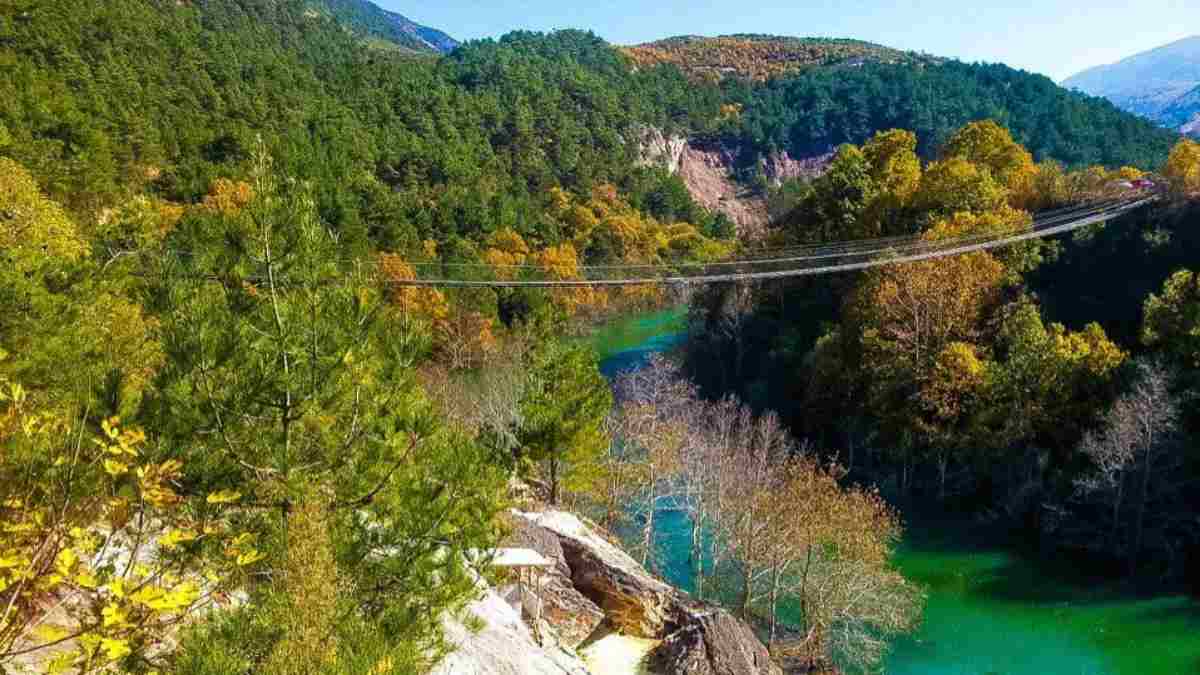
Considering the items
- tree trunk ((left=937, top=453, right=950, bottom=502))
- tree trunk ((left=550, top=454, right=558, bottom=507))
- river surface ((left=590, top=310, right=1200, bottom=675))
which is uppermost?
tree trunk ((left=550, top=454, right=558, bottom=507))

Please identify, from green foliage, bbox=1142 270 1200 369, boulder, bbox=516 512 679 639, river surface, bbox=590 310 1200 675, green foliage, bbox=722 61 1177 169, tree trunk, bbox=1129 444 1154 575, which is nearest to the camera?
boulder, bbox=516 512 679 639

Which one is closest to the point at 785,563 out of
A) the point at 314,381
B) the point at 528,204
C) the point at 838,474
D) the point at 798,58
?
the point at 838,474

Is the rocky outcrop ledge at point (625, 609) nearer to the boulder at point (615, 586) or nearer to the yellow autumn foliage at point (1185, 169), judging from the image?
the boulder at point (615, 586)

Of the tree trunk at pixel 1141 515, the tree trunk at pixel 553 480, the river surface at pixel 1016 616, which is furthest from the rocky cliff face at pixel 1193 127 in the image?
the tree trunk at pixel 553 480

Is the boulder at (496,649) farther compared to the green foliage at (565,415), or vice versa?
the green foliage at (565,415)

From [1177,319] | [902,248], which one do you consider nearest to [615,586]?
[902,248]

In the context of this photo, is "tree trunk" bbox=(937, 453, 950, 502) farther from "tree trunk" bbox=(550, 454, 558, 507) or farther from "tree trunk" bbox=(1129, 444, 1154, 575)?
"tree trunk" bbox=(550, 454, 558, 507)

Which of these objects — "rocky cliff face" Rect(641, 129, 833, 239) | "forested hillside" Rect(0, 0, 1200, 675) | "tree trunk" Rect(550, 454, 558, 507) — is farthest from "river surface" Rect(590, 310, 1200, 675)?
"rocky cliff face" Rect(641, 129, 833, 239)
